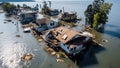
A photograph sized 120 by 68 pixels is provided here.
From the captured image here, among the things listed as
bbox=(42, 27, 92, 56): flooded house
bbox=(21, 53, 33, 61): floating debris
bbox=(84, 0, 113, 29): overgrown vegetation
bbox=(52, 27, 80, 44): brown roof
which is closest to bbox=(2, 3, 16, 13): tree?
bbox=(84, 0, 113, 29): overgrown vegetation

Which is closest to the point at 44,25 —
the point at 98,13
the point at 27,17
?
the point at 98,13

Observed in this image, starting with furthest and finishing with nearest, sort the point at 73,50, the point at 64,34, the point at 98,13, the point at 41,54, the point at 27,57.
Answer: the point at 98,13
the point at 64,34
the point at 41,54
the point at 27,57
the point at 73,50

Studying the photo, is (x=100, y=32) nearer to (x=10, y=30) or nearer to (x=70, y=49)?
(x=70, y=49)

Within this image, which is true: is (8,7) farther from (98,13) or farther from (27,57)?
(27,57)

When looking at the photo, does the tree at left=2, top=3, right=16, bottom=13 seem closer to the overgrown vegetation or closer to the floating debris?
the overgrown vegetation

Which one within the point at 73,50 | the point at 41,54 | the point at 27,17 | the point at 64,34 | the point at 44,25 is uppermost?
the point at 64,34

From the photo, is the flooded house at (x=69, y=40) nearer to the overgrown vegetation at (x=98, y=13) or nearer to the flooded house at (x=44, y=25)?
the flooded house at (x=44, y=25)
